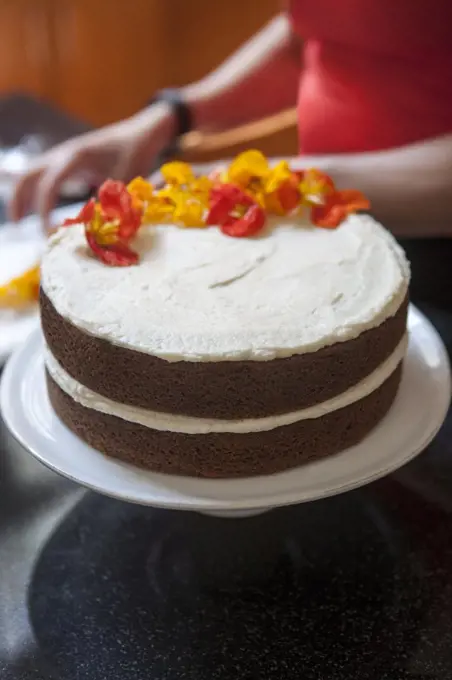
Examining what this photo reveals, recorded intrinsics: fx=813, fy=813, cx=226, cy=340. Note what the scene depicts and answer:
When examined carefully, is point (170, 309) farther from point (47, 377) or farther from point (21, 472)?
point (21, 472)

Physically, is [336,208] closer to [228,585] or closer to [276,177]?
[276,177]

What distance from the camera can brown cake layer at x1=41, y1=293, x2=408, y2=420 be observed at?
0.76 metres

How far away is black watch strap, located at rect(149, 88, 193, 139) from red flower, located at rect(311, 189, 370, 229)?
0.63 m

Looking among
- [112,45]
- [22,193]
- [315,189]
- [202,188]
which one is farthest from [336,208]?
[112,45]

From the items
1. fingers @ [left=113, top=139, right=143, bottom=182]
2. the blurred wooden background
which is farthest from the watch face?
the blurred wooden background

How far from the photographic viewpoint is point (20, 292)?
1213 mm

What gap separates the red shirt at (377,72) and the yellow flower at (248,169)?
10.9 inches

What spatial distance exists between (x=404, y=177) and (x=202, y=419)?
58 cm

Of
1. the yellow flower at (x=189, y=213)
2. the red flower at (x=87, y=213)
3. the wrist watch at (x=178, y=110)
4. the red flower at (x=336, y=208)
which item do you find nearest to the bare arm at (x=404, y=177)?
the red flower at (x=336, y=208)

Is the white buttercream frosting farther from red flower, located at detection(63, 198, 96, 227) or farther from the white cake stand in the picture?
the white cake stand

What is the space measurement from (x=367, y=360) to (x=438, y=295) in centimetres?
38

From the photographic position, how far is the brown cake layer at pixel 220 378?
0.76m

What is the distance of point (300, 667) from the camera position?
2.38 feet

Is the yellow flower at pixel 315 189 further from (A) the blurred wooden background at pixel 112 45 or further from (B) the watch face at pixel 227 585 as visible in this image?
(A) the blurred wooden background at pixel 112 45
